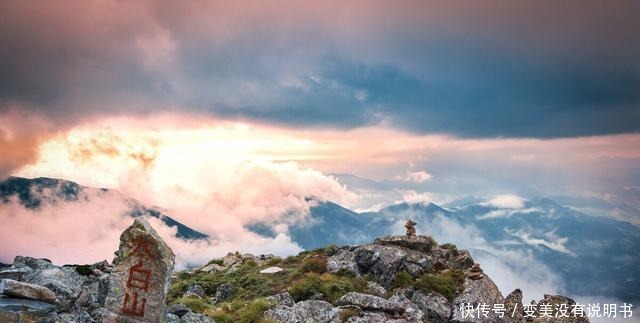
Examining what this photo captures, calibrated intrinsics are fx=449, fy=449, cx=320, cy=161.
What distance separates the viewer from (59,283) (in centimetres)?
2469

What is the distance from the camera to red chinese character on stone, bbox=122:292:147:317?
20.9 m

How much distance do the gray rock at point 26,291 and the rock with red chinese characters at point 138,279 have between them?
396cm

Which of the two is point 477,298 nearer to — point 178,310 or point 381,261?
point 381,261

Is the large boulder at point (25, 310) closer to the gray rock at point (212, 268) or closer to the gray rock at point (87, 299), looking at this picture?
the gray rock at point (87, 299)

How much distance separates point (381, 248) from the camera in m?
42.8

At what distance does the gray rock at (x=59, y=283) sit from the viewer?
2394 cm

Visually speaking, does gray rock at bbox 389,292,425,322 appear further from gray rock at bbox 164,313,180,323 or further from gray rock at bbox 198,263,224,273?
gray rock at bbox 198,263,224,273

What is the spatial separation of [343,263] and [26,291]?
2594 cm

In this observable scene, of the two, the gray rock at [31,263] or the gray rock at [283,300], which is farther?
the gray rock at [283,300]

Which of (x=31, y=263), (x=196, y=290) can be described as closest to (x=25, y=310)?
(x=31, y=263)

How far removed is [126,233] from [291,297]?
15761mm

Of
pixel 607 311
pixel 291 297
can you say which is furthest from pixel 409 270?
pixel 607 311

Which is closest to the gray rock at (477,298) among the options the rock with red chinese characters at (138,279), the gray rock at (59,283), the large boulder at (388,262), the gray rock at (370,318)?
the large boulder at (388,262)

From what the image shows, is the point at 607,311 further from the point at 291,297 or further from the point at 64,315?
the point at 64,315
